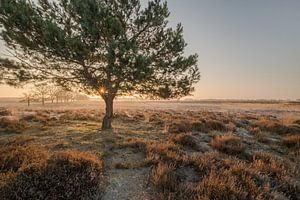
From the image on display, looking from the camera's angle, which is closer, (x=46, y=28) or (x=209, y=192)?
(x=209, y=192)

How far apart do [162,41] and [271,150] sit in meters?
8.18

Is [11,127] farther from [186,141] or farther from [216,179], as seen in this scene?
[216,179]

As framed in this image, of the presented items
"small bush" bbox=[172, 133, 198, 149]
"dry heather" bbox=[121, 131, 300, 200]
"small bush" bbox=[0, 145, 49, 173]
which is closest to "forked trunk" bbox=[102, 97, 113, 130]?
"small bush" bbox=[172, 133, 198, 149]

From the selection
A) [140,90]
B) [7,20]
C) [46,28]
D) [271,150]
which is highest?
[7,20]

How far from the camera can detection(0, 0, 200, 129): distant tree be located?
31.9 feet

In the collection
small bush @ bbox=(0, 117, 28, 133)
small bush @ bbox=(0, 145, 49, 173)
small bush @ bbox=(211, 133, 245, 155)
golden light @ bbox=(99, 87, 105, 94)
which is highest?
golden light @ bbox=(99, 87, 105, 94)

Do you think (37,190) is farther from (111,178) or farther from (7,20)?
(7,20)

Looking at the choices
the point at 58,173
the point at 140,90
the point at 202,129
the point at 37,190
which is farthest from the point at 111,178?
the point at 202,129

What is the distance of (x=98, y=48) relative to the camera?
11.0 m

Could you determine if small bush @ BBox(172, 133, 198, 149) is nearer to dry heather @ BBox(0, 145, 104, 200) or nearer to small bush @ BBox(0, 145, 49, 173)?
dry heather @ BBox(0, 145, 104, 200)

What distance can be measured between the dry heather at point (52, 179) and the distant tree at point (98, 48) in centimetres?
518

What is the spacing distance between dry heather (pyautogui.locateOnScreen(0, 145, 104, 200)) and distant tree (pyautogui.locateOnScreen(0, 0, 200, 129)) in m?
5.18

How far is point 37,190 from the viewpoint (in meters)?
4.46

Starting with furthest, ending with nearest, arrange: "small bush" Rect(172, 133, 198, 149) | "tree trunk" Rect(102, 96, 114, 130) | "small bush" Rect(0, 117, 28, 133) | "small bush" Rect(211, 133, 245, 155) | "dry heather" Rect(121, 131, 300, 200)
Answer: "tree trunk" Rect(102, 96, 114, 130)
"small bush" Rect(0, 117, 28, 133)
"small bush" Rect(172, 133, 198, 149)
"small bush" Rect(211, 133, 245, 155)
"dry heather" Rect(121, 131, 300, 200)
